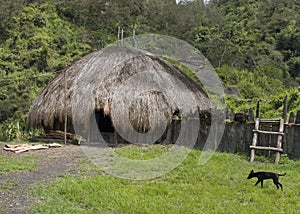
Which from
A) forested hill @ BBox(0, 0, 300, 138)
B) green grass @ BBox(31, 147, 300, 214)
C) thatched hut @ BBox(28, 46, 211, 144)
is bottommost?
green grass @ BBox(31, 147, 300, 214)

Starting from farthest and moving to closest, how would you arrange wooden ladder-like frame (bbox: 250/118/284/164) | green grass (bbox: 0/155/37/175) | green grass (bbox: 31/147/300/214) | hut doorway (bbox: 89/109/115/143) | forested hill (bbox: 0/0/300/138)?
1. forested hill (bbox: 0/0/300/138)
2. hut doorway (bbox: 89/109/115/143)
3. wooden ladder-like frame (bbox: 250/118/284/164)
4. green grass (bbox: 0/155/37/175)
5. green grass (bbox: 31/147/300/214)

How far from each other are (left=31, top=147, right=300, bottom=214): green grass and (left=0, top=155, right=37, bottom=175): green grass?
1.26 meters

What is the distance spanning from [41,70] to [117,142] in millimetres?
13901

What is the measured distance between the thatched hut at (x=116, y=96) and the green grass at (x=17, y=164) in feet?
9.55

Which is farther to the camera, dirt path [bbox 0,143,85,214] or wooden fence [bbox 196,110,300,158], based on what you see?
wooden fence [bbox 196,110,300,158]


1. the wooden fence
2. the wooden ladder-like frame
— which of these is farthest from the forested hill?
the wooden ladder-like frame

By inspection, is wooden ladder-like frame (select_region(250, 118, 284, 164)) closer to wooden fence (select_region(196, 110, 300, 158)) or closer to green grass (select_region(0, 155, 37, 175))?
wooden fence (select_region(196, 110, 300, 158))

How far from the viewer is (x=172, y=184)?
21.6ft

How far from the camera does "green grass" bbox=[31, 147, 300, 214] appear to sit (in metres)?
5.20

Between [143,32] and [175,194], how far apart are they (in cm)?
2540

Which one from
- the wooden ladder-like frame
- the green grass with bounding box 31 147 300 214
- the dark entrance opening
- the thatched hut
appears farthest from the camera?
the dark entrance opening

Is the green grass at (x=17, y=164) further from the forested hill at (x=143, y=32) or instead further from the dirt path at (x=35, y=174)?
the forested hill at (x=143, y=32)

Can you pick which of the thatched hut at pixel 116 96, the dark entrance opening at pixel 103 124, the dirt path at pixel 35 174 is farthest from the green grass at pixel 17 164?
the dark entrance opening at pixel 103 124

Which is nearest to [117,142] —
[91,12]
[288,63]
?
[288,63]
